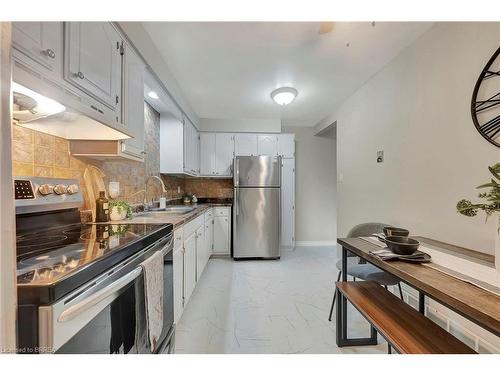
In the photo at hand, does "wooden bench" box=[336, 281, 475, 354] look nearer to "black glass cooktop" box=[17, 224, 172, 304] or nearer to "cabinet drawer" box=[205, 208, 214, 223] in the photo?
"black glass cooktop" box=[17, 224, 172, 304]

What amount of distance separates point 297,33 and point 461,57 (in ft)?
3.82

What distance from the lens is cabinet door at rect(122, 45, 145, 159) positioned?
158 cm

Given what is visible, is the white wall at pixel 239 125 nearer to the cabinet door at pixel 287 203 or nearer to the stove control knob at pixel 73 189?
the cabinet door at pixel 287 203

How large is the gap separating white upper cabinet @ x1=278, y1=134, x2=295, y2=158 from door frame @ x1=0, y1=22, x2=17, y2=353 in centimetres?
396

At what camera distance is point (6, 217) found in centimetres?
46

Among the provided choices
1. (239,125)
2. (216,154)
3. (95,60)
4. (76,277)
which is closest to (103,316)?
A: (76,277)

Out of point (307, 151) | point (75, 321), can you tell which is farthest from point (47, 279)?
point (307, 151)

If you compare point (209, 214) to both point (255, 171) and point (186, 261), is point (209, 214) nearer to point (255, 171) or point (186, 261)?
point (255, 171)

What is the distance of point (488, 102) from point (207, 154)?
3.55 meters

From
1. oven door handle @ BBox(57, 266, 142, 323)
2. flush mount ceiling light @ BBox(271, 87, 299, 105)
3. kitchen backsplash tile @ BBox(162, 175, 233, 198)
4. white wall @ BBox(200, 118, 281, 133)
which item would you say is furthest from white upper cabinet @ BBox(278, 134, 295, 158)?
oven door handle @ BBox(57, 266, 142, 323)

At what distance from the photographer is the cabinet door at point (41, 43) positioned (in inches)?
31.0

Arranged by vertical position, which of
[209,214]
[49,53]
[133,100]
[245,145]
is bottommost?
[209,214]

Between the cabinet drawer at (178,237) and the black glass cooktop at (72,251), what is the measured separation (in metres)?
0.33
